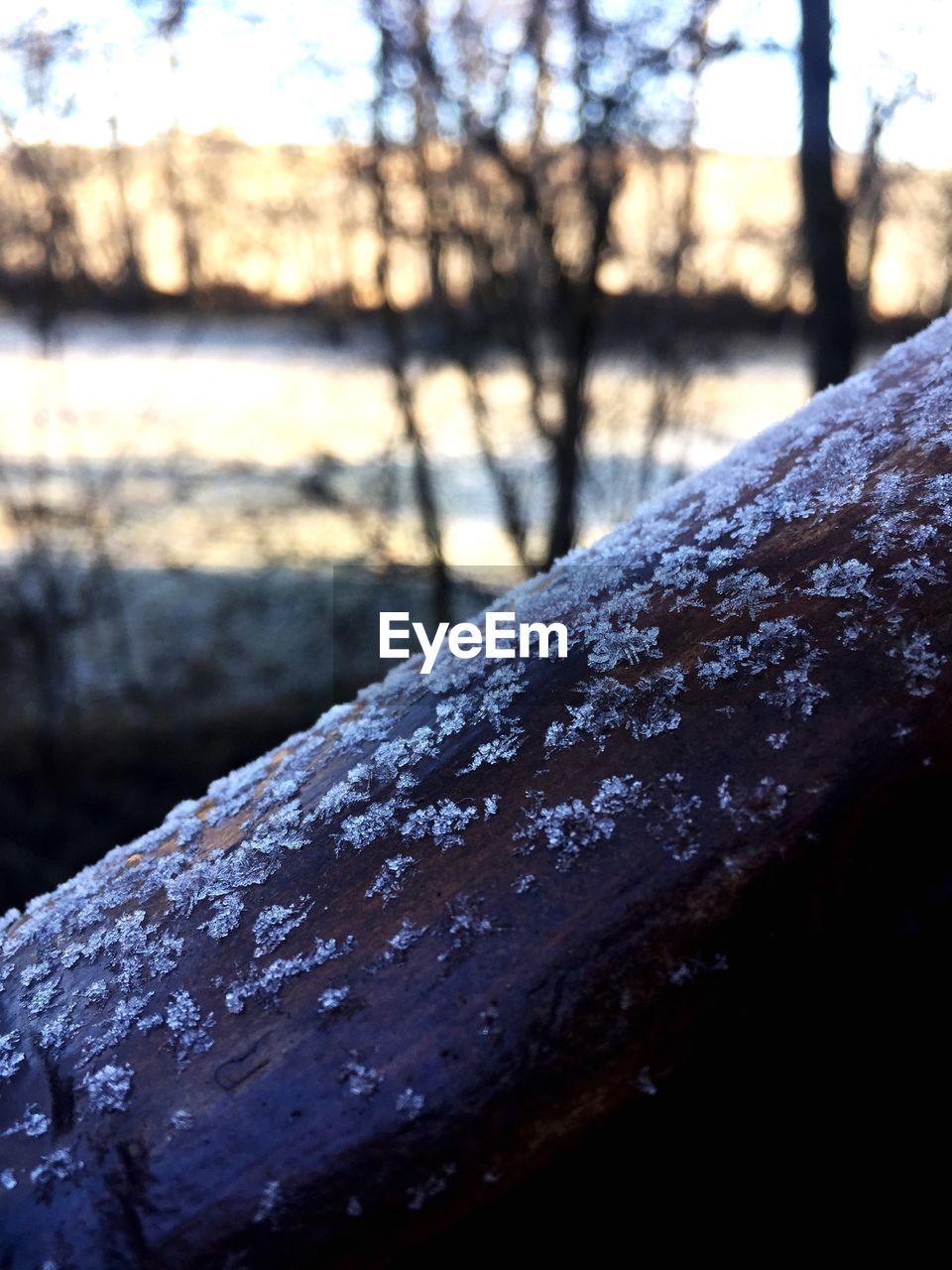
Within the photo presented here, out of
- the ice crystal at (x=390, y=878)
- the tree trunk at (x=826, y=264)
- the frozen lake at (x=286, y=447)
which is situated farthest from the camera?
the frozen lake at (x=286, y=447)

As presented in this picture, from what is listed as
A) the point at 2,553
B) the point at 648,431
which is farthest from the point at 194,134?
the point at 648,431

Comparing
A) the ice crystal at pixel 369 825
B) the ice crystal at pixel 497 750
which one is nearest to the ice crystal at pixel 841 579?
the ice crystal at pixel 497 750

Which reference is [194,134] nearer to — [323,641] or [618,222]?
[618,222]

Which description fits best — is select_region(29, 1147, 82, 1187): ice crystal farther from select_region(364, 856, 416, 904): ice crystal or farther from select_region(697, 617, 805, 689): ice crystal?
select_region(697, 617, 805, 689): ice crystal

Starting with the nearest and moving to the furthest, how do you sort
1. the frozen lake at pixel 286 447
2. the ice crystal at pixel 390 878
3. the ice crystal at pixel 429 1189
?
the ice crystal at pixel 429 1189 < the ice crystal at pixel 390 878 < the frozen lake at pixel 286 447

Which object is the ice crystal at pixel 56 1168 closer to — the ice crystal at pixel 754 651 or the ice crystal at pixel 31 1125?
the ice crystal at pixel 31 1125

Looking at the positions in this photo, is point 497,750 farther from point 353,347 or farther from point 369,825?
point 353,347

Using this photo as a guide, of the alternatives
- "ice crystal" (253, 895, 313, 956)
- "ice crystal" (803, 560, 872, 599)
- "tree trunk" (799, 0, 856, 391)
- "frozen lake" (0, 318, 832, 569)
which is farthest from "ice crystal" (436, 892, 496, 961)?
"frozen lake" (0, 318, 832, 569)

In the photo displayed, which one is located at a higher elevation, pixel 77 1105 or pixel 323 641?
pixel 77 1105
